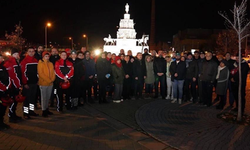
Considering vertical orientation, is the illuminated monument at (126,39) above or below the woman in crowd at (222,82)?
above

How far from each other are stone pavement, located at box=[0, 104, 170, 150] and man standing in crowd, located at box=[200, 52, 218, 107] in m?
4.23

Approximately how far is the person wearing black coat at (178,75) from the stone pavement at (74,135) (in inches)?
151

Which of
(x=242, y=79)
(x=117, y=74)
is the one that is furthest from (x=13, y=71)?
(x=242, y=79)

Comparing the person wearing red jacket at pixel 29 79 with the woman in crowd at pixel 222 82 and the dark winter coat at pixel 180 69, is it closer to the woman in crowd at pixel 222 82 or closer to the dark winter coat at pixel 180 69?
the dark winter coat at pixel 180 69

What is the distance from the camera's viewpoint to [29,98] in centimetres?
764

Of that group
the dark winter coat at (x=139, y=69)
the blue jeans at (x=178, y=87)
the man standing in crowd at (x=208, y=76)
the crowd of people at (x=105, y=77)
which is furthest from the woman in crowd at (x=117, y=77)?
the man standing in crowd at (x=208, y=76)

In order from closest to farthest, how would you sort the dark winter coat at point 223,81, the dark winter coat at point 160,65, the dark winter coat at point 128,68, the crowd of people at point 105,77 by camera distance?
the crowd of people at point 105,77 → the dark winter coat at point 223,81 → the dark winter coat at point 128,68 → the dark winter coat at point 160,65

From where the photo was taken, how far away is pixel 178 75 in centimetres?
990

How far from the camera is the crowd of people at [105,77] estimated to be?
24.1ft

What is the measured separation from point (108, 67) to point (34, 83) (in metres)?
3.25

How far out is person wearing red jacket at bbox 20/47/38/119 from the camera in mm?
7387

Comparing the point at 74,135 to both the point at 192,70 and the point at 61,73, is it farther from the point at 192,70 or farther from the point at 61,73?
the point at 192,70

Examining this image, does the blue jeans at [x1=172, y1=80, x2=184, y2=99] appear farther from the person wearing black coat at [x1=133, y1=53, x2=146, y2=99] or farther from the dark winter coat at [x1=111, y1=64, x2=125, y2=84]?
the dark winter coat at [x1=111, y1=64, x2=125, y2=84]

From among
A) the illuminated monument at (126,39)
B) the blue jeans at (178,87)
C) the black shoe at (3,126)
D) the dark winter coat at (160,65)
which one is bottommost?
the black shoe at (3,126)
